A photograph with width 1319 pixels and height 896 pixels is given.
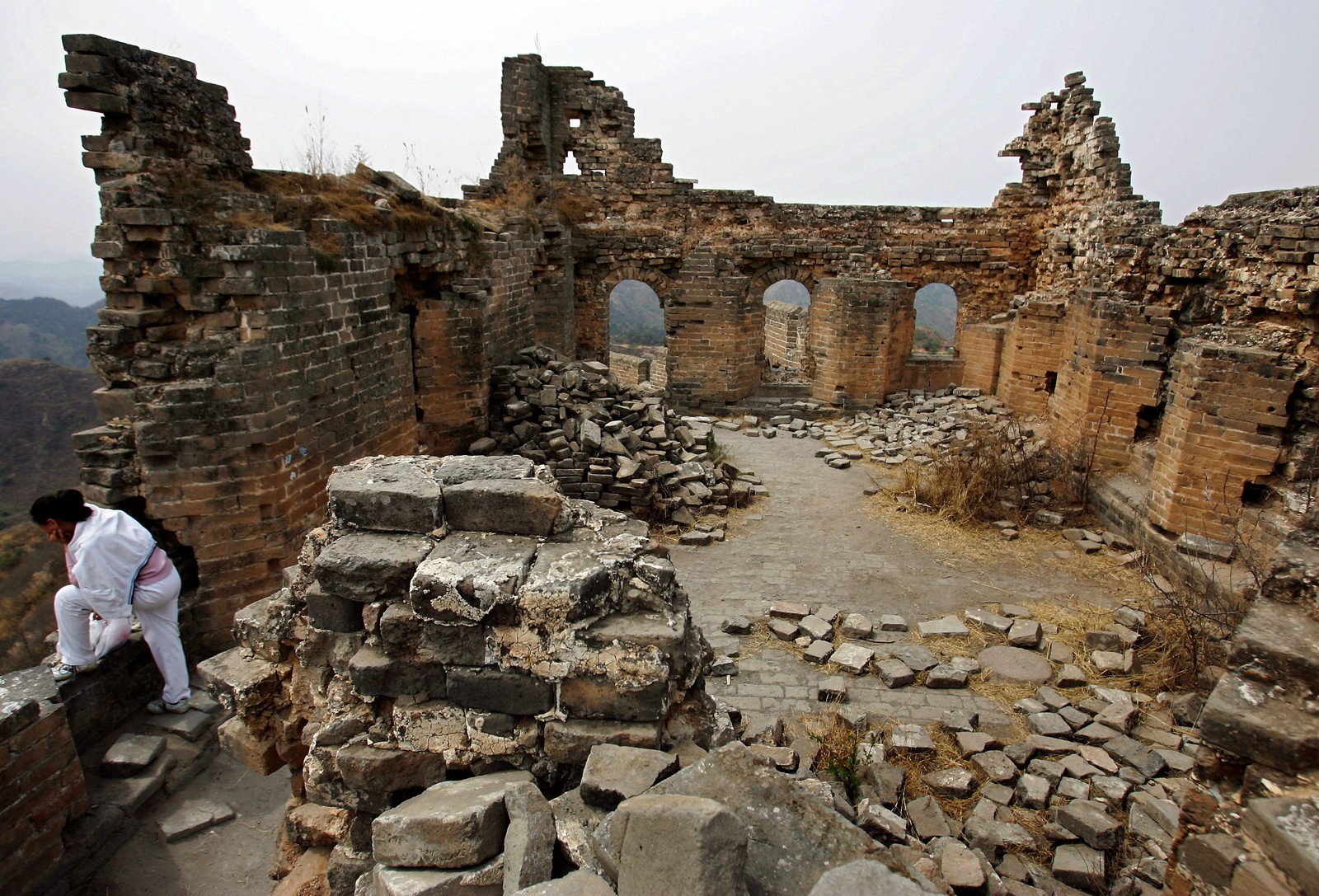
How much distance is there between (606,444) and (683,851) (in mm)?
6924

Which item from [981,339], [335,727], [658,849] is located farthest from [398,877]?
[981,339]

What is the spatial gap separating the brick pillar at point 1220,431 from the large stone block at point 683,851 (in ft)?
22.8

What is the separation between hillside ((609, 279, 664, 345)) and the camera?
54188mm

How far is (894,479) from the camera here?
9938 millimetres

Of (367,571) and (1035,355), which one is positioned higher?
(1035,355)

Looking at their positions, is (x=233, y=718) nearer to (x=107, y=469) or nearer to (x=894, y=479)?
(x=107, y=469)

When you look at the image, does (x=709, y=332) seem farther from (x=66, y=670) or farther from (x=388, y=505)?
(x=388, y=505)

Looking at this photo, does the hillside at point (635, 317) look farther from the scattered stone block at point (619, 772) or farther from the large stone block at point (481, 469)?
the scattered stone block at point (619, 772)

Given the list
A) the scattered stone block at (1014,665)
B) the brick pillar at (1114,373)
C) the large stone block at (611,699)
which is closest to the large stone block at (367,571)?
the large stone block at (611,699)

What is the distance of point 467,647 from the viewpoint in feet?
7.63

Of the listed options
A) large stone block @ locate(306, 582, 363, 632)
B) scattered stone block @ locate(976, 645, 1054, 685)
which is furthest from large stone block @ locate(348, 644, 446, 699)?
scattered stone block @ locate(976, 645, 1054, 685)

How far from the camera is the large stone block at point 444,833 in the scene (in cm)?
205

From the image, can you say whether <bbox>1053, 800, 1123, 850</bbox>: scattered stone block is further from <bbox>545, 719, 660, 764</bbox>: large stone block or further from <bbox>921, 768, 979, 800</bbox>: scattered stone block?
<bbox>545, 719, 660, 764</bbox>: large stone block

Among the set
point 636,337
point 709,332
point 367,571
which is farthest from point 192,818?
point 636,337
